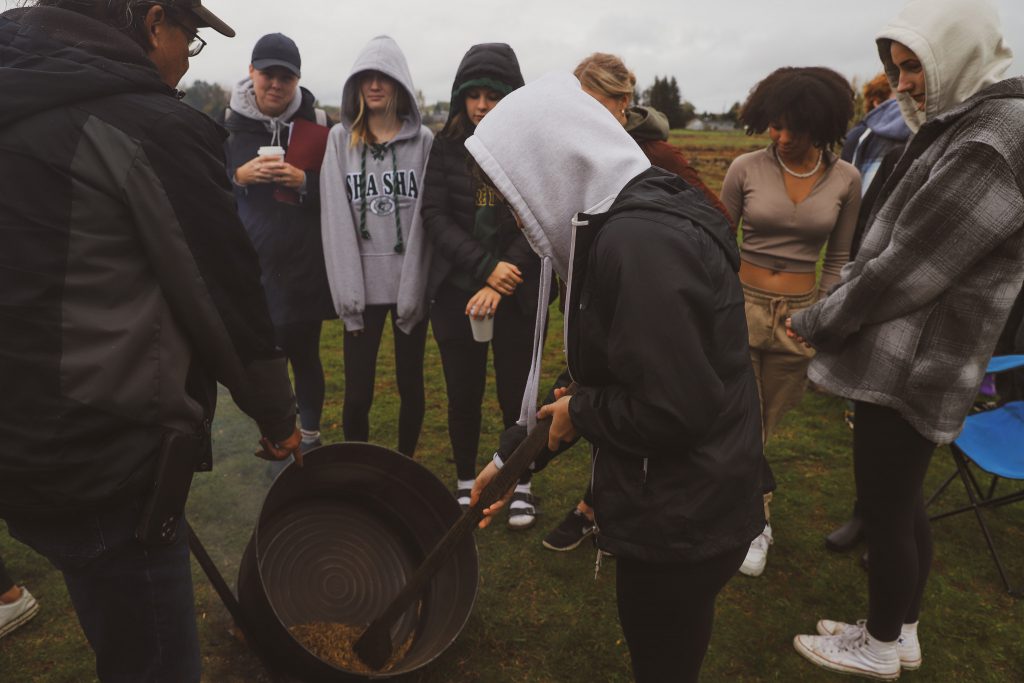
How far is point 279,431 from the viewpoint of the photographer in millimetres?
2049

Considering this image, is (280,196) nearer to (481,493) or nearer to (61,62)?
(61,62)

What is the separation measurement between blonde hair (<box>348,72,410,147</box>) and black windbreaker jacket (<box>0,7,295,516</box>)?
1.75m

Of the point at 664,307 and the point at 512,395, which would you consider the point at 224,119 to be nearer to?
the point at 512,395

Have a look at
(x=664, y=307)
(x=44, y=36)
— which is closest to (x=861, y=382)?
(x=664, y=307)

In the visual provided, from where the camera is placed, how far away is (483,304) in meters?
2.92

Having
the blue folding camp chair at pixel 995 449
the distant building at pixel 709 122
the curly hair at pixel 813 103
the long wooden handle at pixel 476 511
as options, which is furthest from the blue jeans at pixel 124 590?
the distant building at pixel 709 122

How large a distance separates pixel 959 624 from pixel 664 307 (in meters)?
2.61

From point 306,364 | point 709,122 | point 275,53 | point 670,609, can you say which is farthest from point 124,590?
point 709,122

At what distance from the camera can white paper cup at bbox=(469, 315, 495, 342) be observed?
296 cm

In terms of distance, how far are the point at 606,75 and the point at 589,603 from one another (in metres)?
2.25

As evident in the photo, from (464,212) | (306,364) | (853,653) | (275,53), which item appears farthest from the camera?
(306,364)

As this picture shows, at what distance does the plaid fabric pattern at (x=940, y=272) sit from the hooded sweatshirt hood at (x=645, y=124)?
103 centimetres

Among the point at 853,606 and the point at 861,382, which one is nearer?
the point at 861,382

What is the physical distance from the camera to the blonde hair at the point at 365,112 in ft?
10.6
